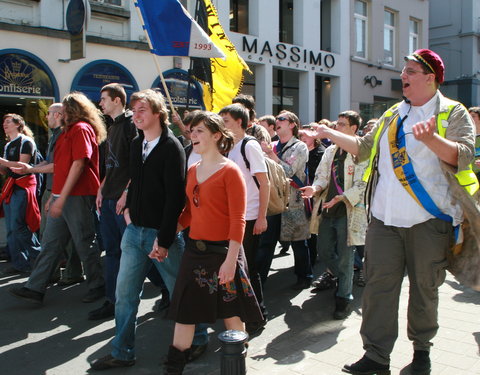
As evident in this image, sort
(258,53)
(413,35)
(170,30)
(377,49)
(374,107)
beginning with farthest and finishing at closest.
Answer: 1. (413,35)
2. (374,107)
3. (377,49)
4. (258,53)
5. (170,30)

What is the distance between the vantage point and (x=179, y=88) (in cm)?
1342

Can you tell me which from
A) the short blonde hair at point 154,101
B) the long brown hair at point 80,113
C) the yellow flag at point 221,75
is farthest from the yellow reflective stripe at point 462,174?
the yellow flag at point 221,75

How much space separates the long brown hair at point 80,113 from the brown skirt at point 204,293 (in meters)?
2.38

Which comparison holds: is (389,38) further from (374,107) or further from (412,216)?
(412,216)

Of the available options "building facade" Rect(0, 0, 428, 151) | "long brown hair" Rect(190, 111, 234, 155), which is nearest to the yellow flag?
"building facade" Rect(0, 0, 428, 151)

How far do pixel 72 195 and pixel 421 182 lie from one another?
10.8ft

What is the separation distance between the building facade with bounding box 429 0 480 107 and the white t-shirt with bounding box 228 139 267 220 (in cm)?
2300

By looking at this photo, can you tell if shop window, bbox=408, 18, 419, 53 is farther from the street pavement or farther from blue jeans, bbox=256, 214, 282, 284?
blue jeans, bbox=256, 214, 282, 284

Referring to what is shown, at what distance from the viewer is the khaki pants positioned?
3.34m

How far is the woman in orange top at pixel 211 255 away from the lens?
11.0 feet

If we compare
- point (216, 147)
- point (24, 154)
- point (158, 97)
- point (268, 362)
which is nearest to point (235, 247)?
point (216, 147)

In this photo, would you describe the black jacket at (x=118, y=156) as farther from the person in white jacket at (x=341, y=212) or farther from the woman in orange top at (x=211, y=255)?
the person in white jacket at (x=341, y=212)

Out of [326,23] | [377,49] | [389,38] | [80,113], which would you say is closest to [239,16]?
[326,23]

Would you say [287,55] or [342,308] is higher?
[287,55]
